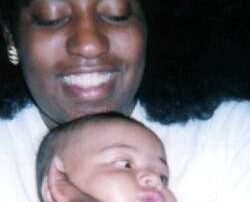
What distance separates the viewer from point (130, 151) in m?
2.42

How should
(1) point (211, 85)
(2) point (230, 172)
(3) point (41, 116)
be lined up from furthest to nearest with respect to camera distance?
(1) point (211, 85), (3) point (41, 116), (2) point (230, 172)

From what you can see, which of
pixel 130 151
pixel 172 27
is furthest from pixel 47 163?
pixel 172 27

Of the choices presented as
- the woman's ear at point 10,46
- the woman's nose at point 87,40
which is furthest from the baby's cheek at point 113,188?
the woman's ear at point 10,46

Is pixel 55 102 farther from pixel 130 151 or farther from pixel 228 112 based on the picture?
pixel 228 112

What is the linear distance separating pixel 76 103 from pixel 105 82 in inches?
5.5

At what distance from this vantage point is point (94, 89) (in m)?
2.74

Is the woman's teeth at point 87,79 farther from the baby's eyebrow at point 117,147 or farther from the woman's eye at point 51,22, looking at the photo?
the baby's eyebrow at point 117,147

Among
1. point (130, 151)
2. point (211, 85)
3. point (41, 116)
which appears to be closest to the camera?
Result: point (130, 151)

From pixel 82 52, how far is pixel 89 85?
15cm

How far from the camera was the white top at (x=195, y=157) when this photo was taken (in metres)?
2.66

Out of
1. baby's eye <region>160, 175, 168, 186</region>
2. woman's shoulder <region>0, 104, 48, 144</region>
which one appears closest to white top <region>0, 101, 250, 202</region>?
woman's shoulder <region>0, 104, 48, 144</region>

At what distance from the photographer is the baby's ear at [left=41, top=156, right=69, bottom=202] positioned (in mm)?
2357

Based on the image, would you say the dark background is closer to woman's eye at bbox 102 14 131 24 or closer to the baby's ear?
woman's eye at bbox 102 14 131 24

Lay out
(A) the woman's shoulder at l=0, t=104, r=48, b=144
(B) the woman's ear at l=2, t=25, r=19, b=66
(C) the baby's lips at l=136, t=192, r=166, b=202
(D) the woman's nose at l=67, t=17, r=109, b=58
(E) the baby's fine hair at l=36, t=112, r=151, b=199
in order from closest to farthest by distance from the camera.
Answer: (C) the baby's lips at l=136, t=192, r=166, b=202 → (E) the baby's fine hair at l=36, t=112, r=151, b=199 → (D) the woman's nose at l=67, t=17, r=109, b=58 → (A) the woman's shoulder at l=0, t=104, r=48, b=144 → (B) the woman's ear at l=2, t=25, r=19, b=66
